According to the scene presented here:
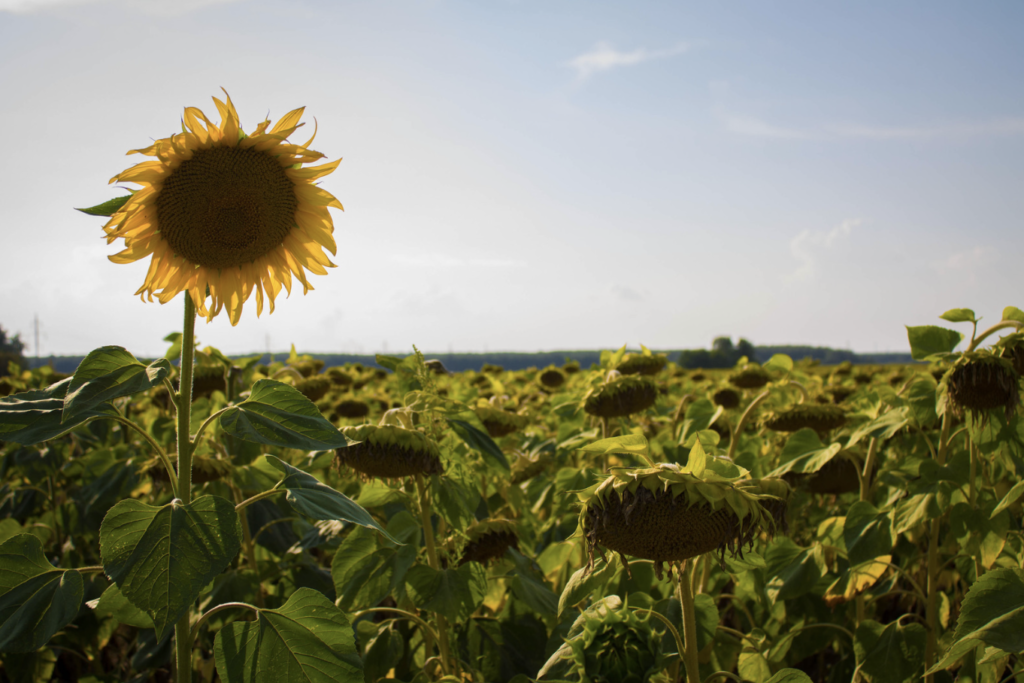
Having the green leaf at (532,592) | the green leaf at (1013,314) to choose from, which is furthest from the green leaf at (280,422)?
the green leaf at (1013,314)

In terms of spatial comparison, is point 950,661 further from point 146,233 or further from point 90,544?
point 90,544

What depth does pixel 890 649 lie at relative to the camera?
2537mm

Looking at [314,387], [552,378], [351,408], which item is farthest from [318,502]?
[552,378]

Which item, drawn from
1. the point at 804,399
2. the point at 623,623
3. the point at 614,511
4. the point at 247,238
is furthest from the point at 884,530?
the point at 247,238

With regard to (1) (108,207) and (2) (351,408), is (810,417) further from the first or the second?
(2) (351,408)

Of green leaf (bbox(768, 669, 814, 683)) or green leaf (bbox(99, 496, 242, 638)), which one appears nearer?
green leaf (bbox(99, 496, 242, 638))

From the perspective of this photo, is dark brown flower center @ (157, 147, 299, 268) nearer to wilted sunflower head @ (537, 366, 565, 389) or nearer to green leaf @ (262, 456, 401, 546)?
green leaf @ (262, 456, 401, 546)

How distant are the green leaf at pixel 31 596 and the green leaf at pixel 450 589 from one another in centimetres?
102

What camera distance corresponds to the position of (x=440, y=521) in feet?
9.67

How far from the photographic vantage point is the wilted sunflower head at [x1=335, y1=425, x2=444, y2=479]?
2189 mm

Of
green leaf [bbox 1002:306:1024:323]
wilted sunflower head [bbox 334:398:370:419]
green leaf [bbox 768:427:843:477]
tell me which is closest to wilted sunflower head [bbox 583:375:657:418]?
green leaf [bbox 768:427:843:477]

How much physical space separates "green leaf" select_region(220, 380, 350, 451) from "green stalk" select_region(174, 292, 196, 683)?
150mm

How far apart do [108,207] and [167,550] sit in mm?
870

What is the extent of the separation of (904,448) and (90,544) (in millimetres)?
5885
